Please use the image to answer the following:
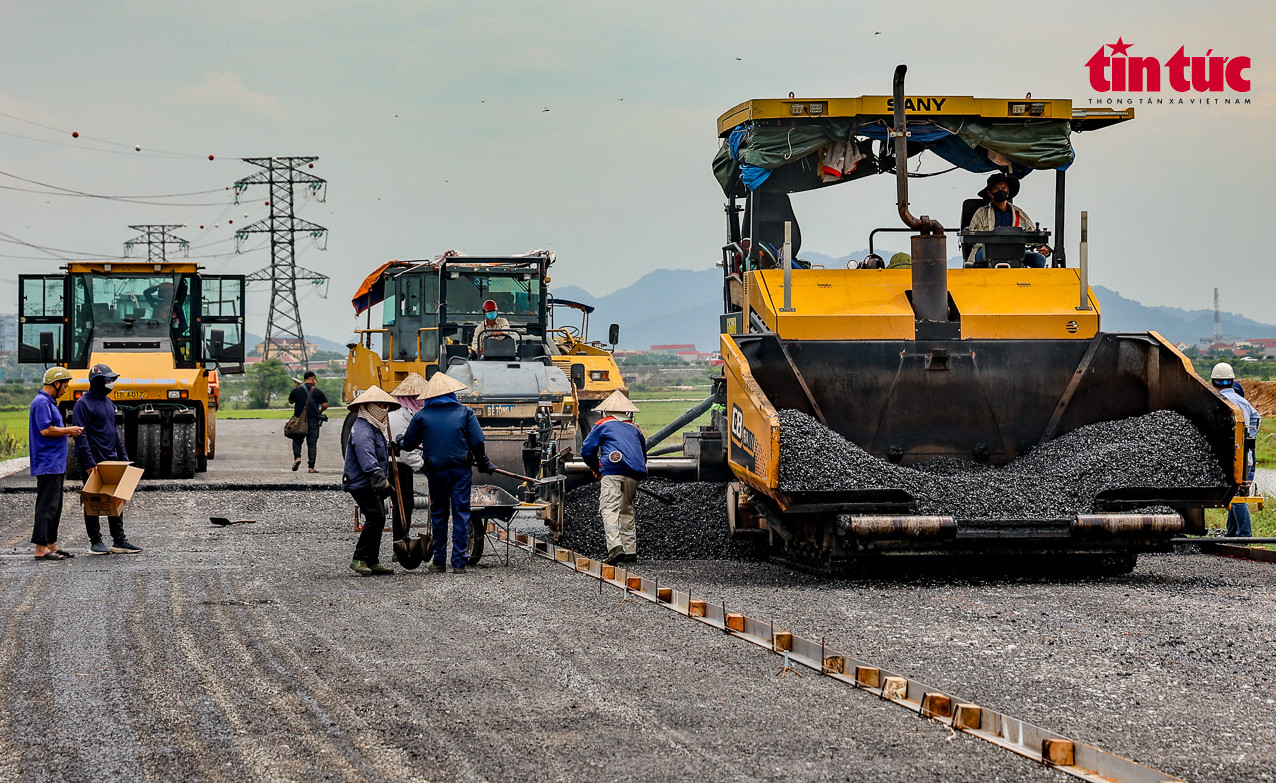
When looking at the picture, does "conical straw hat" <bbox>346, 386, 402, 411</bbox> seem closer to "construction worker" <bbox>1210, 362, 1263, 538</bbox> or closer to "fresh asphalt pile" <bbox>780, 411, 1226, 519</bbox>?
"fresh asphalt pile" <bbox>780, 411, 1226, 519</bbox>

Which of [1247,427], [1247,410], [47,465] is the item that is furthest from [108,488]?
[1247,410]

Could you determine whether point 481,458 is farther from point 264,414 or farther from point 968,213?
point 264,414

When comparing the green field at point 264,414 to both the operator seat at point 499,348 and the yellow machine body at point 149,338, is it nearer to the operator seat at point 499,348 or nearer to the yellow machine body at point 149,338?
the yellow machine body at point 149,338

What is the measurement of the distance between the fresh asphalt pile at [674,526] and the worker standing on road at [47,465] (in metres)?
4.46

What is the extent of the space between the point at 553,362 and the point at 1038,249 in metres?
8.64

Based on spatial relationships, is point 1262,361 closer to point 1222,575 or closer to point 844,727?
point 1222,575

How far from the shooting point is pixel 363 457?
10422 mm

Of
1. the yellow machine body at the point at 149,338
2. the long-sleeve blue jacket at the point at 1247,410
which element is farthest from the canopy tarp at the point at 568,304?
the long-sleeve blue jacket at the point at 1247,410

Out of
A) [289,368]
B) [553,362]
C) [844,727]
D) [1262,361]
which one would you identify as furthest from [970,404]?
[1262,361]

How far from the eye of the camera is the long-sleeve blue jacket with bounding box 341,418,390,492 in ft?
34.2

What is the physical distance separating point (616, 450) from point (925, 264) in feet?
9.70

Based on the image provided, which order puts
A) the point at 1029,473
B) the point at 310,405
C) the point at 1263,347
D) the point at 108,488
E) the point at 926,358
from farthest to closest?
the point at 1263,347 → the point at 310,405 → the point at 108,488 → the point at 926,358 → the point at 1029,473

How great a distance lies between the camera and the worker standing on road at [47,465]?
37.4 feet

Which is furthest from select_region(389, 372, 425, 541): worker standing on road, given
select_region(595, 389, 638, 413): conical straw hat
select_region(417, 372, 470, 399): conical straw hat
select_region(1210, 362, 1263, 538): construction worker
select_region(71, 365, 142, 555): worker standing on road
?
select_region(1210, 362, 1263, 538): construction worker
